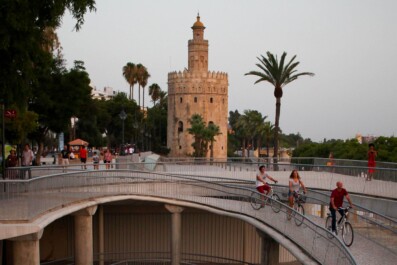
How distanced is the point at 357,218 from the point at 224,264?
603 inches

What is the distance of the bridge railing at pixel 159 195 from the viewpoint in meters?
13.3

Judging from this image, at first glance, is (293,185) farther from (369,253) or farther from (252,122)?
(252,122)

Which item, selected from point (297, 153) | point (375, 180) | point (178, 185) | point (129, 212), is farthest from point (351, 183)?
point (297, 153)

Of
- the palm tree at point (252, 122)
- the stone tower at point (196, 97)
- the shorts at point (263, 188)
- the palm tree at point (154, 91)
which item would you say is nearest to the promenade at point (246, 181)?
the shorts at point (263, 188)

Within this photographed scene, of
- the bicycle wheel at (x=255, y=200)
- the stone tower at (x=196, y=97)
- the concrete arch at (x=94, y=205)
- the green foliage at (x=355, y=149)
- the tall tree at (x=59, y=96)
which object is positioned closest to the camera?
the concrete arch at (x=94, y=205)

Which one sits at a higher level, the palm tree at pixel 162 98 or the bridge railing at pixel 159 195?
the palm tree at pixel 162 98

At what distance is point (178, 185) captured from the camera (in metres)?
24.1

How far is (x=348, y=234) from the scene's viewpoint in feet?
47.6

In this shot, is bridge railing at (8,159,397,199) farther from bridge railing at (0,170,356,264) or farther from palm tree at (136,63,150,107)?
palm tree at (136,63,150,107)

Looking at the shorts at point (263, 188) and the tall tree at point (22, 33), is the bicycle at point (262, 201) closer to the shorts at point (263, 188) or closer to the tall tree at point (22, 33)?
the shorts at point (263, 188)

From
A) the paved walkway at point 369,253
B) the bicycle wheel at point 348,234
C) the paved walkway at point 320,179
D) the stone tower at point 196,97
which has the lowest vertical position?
the paved walkway at point 369,253

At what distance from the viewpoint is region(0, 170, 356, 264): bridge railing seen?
13258 millimetres

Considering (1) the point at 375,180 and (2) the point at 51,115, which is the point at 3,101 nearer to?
(1) the point at 375,180

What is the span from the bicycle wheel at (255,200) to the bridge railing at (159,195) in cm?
21
